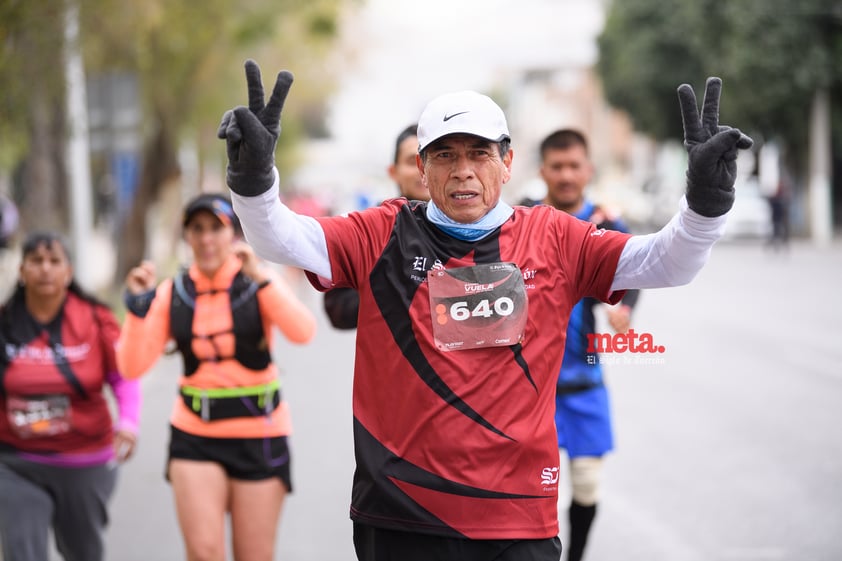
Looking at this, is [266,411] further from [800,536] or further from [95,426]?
[800,536]

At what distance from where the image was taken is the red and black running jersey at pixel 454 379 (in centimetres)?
326

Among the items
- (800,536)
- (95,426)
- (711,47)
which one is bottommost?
(800,536)

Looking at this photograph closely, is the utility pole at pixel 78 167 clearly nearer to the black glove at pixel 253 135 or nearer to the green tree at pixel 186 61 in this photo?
the green tree at pixel 186 61

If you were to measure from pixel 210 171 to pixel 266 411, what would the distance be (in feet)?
143

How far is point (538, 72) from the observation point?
126 metres

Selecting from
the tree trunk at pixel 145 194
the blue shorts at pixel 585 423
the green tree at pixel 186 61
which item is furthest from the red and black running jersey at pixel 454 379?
the tree trunk at pixel 145 194

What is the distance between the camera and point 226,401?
5129 millimetres

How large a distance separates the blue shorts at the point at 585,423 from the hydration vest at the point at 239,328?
155 cm

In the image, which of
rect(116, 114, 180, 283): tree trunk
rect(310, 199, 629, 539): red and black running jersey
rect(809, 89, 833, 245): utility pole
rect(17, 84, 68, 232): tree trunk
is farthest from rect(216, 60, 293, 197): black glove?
rect(809, 89, 833, 245): utility pole

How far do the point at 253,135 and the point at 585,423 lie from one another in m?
3.25

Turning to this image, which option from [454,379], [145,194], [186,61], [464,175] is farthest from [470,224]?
[145,194]

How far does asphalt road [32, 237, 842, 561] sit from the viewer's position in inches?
277

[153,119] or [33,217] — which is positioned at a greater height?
[153,119]

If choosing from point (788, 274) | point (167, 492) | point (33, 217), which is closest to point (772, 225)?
point (788, 274)
